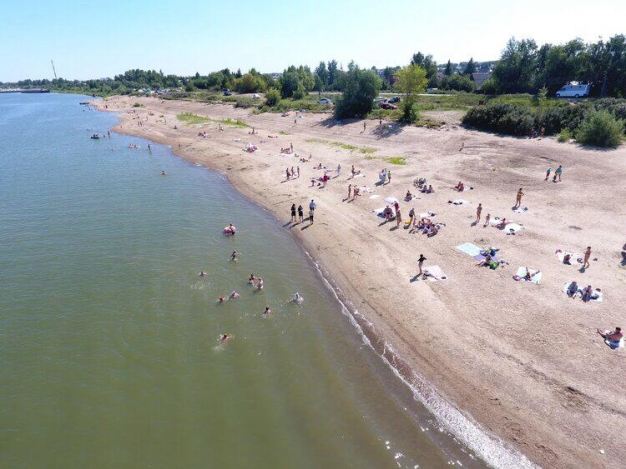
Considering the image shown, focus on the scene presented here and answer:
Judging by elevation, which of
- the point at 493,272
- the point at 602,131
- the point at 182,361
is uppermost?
the point at 602,131

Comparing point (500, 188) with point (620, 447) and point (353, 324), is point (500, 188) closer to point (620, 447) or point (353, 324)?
point (353, 324)

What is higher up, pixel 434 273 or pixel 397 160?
pixel 397 160

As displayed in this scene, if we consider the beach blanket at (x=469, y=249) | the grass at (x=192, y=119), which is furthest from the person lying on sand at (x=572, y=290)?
the grass at (x=192, y=119)

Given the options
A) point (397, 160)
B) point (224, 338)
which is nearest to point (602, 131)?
point (397, 160)

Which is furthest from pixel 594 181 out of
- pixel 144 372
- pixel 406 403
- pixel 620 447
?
pixel 144 372

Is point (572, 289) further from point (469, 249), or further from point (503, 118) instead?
point (503, 118)

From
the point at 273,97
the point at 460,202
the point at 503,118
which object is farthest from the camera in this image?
the point at 273,97
